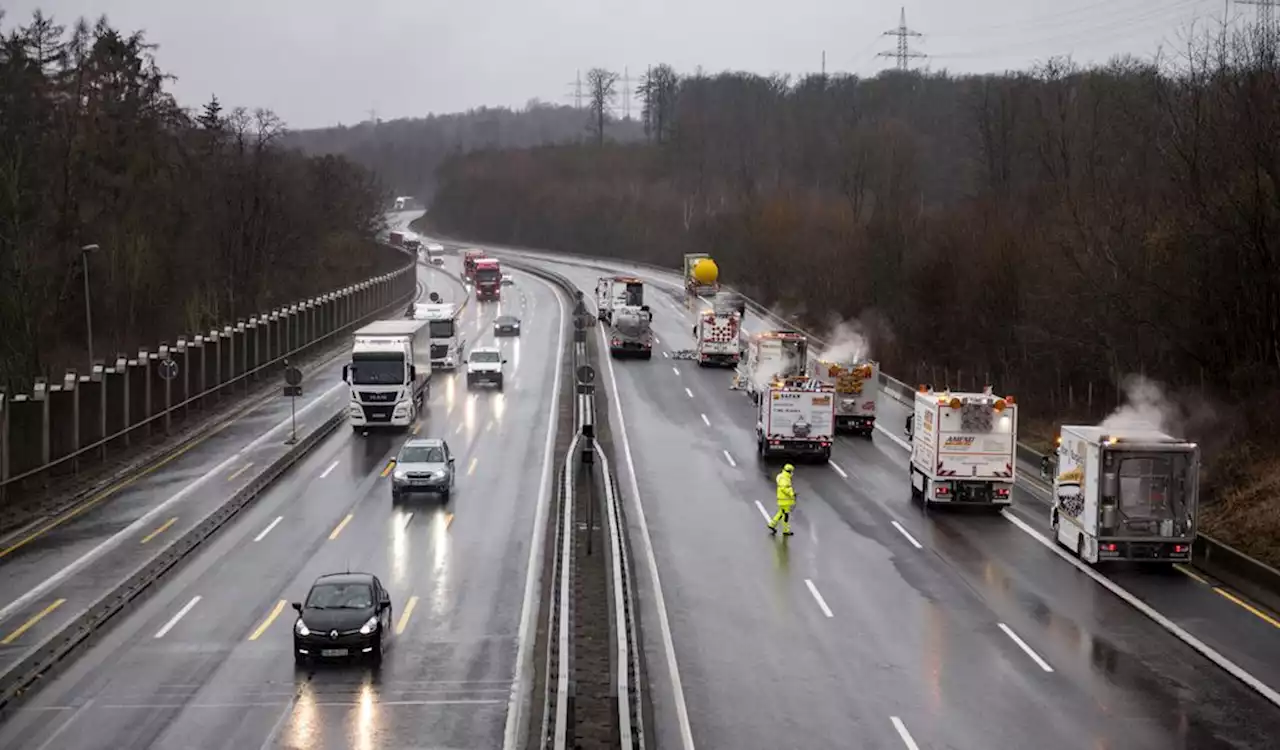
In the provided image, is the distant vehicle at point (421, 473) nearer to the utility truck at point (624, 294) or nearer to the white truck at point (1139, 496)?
the white truck at point (1139, 496)

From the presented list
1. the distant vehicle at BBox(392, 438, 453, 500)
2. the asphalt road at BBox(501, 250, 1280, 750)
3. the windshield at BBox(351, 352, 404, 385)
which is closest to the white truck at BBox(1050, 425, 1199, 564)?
the asphalt road at BBox(501, 250, 1280, 750)

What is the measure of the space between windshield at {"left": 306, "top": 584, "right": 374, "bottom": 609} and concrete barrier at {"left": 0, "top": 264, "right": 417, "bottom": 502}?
16.0 meters

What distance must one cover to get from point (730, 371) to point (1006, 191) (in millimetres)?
38262

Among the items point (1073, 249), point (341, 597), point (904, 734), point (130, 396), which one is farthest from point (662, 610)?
point (1073, 249)

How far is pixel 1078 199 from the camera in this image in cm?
6844

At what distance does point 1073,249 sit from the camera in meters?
61.3

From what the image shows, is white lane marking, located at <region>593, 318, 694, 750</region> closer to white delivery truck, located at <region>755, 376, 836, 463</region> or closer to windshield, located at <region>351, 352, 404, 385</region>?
white delivery truck, located at <region>755, 376, 836, 463</region>

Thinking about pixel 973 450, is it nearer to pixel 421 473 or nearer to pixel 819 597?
pixel 819 597

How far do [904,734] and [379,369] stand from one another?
33.5m

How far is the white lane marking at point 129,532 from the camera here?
91.8 ft

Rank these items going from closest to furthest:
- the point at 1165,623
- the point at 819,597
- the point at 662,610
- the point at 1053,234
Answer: the point at 1165,623 < the point at 662,610 < the point at 819,597 < the point at 1053,234

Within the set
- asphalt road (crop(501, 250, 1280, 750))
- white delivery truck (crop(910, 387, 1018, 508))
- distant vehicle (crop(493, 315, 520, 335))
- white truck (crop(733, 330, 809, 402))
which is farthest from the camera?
distant vehicle (crop(493, 315, 520, 335))

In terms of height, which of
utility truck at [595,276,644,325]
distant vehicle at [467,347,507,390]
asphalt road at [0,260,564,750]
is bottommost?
asphalt road at [0,260,564,750]

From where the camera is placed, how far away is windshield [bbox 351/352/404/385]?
163 feet
